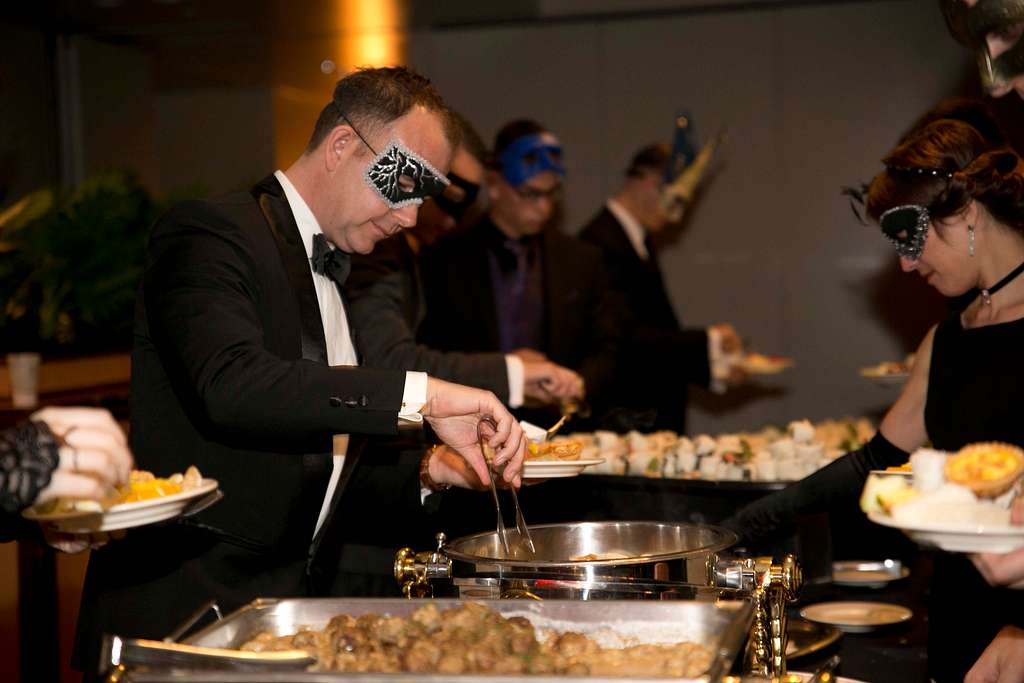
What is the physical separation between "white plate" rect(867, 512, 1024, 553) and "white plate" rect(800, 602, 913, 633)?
106cm

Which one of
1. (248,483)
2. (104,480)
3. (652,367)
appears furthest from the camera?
(652,367)

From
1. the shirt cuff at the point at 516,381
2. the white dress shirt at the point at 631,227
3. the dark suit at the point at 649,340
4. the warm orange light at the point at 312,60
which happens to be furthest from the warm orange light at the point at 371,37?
the shirt cuff at the point at 516,381

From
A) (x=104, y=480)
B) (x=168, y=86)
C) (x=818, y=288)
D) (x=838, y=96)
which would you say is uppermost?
(x=168, y=86)

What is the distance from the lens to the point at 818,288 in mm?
6449

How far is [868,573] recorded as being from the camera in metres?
2.93

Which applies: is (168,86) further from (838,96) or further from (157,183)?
(838,96)

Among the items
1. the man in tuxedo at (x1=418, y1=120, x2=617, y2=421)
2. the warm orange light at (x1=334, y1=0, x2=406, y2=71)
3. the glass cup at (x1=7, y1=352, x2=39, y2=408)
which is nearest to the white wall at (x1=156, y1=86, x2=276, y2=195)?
the warm orange light at (x1=334, y1=0, x2=406, y2=71)

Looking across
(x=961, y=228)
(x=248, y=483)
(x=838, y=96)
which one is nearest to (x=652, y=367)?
(x=838, y=96)

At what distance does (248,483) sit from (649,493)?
3.54 ft

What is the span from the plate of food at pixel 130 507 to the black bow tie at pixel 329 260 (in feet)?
2.26

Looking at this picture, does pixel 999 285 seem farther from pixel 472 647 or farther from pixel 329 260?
pixel 472 647

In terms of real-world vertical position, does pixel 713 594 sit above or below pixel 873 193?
below

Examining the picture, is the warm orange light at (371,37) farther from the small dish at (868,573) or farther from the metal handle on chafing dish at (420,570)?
the metal handle on chafing dish at (420,570)

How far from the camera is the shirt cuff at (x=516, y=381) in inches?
123
